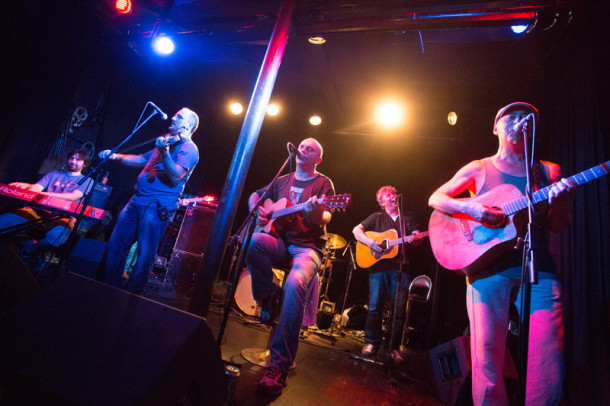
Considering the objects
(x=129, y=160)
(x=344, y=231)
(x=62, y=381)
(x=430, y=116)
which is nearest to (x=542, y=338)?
(x=62, y=381)

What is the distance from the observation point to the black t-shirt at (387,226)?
208 inches

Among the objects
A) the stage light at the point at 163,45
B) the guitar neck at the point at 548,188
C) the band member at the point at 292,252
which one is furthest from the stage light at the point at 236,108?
the guitar neck at the point at 548,188

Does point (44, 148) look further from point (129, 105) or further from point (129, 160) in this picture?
point (129, 160)

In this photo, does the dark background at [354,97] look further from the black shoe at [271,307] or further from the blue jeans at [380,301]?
the black shoe at [271,307]

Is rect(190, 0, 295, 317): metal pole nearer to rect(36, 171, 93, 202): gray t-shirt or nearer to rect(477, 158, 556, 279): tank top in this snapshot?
rect(477, 158, 556, 279): tank top

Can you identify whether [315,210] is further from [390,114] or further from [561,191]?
[390,114]

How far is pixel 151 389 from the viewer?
114cm

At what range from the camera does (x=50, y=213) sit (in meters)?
4.43

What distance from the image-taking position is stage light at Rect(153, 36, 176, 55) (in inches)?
245

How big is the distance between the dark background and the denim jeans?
77.1 inches

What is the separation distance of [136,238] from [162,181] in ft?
2.49

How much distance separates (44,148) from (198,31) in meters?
3.79

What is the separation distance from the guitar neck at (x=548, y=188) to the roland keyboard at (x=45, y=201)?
206 inches

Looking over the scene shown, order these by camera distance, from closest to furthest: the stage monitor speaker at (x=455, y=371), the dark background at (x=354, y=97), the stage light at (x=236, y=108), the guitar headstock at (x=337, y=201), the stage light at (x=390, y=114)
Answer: the stage monitor speaker at (x=455, y=371) → the guitar headstock at (x=337, y=201) → the dark background at (x=354, y=97) → the stage light at (x=390, y=114) → the stage light at (x=236, y=108)
